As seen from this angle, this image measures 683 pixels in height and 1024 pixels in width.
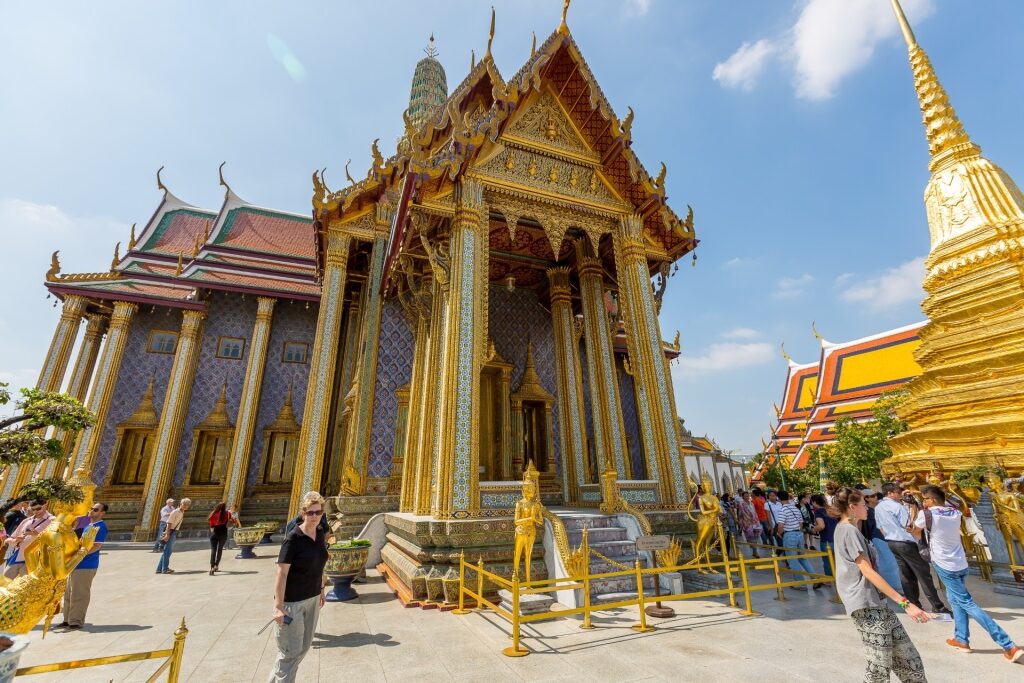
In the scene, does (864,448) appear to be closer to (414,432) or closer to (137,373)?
(414,432)

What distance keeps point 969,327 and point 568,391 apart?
11.8 m

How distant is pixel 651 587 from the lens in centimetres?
569

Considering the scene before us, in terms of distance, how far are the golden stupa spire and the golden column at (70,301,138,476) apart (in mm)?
26664

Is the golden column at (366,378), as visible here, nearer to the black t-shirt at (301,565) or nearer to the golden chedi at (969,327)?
the black t-shirt at (301,565)

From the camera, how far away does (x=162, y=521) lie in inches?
365

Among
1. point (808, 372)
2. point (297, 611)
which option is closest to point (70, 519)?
point (297, 611)

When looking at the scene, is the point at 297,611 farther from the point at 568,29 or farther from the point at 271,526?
the point at 271,526

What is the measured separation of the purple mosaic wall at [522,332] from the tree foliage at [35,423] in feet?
27.7

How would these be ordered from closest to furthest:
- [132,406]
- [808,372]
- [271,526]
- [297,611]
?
1. [297,611]
2. [271,526]
3. [132,406]
4. [808,372]

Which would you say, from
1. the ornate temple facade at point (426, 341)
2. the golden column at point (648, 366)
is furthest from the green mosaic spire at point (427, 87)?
the golden column at point (648, 366)

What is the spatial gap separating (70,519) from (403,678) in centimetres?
262

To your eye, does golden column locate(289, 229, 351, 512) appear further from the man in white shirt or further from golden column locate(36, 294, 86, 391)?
golden column locate(36, 294, 86, 391)

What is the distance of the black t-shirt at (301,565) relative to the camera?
2824mm

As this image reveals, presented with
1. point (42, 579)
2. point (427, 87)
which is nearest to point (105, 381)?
point (42, 579)
